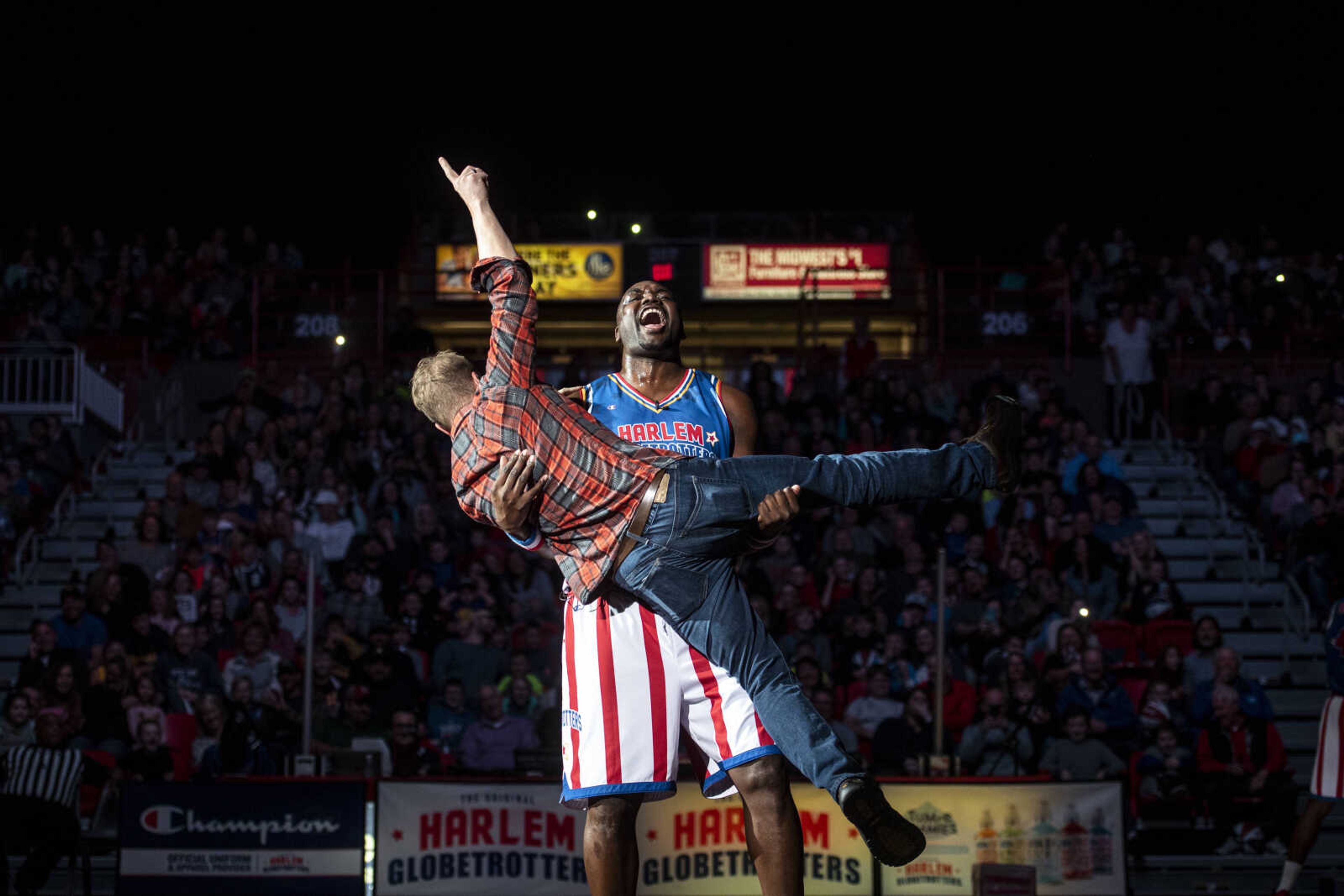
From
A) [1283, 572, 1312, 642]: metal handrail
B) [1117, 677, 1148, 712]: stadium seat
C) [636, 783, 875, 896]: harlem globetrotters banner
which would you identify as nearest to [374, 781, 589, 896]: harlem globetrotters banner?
[636, 783, 875, 896]: harlem globetrotters banner

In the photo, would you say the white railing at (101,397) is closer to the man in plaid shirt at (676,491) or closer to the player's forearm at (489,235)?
the player's forearm at (489,235)

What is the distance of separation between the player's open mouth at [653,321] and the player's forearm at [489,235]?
0.50m

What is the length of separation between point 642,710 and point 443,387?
1.18 m

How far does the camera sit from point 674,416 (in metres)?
5.02

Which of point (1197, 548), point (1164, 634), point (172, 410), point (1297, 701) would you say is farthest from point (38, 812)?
point (1197, 548)

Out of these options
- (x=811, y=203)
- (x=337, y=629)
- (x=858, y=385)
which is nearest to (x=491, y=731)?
(x=337, y=629)

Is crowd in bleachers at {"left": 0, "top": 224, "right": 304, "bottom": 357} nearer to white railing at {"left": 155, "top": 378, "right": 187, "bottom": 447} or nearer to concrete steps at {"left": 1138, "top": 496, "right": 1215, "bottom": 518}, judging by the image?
white railing at {"left": 155, "top": 378, "right": 187, "bottom": 447}

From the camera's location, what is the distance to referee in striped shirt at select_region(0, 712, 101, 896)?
26.4 feet

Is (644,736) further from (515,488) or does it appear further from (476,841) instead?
(476,841)

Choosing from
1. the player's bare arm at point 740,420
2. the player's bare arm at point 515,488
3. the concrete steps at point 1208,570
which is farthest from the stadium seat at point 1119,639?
the player's bare arm at point 515,488

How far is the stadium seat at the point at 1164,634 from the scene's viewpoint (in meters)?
11.8

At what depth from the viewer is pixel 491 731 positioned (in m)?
10.3

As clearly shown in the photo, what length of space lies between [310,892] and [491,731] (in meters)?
2.35

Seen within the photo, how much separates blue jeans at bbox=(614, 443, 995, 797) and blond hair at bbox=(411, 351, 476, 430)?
77 centimetres
